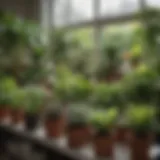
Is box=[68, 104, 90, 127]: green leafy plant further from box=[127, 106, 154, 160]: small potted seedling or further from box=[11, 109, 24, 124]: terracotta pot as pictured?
box=[11, 109, 24, 124]: terracotta pot

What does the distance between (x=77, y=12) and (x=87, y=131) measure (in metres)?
1.45

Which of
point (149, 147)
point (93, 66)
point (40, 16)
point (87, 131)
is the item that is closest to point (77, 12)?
point (40, 16)

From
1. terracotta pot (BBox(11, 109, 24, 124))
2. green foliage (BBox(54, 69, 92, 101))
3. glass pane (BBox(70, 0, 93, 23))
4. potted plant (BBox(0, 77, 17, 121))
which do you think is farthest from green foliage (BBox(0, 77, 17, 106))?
glass pane (BBox(70, 0, 93, 23))

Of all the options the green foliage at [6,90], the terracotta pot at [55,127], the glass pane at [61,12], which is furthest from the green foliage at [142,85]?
the glass pane at [61,12]

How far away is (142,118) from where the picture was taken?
69.7 inches

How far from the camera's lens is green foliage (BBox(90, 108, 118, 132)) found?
1884 millimetres

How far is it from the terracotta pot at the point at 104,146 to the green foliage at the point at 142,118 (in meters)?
0.17

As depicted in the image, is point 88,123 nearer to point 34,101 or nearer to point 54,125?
point 54,125

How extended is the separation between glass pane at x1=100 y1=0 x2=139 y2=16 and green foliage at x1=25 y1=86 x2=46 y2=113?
850 millimetres

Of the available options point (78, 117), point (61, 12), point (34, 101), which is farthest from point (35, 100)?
point (61, 12)

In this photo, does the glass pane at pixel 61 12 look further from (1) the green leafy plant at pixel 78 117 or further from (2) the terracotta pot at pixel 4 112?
(1) the green leafy plant at pixel 78 117

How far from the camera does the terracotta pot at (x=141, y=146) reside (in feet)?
5.83

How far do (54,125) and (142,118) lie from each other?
82 cm

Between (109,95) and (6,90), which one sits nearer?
(109,95)
